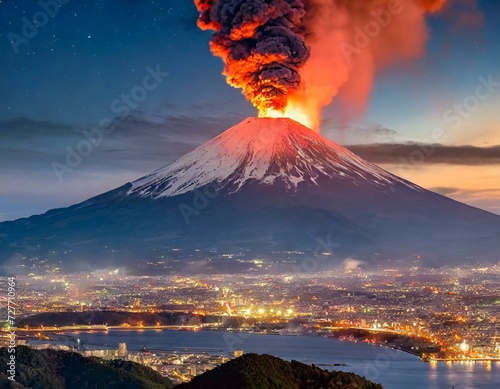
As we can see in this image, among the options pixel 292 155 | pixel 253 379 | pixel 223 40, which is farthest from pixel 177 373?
pixel 292 155

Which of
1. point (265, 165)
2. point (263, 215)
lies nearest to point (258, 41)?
point (263, 215)

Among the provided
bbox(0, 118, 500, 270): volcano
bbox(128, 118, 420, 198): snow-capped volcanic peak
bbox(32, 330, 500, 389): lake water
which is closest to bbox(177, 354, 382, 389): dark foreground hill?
bbox(32, 330, 500, 389): lake water

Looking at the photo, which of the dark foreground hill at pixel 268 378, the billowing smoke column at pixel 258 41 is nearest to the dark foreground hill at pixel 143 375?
the dark foreground hill at pixel 268 378

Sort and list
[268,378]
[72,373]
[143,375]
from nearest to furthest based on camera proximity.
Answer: [268,378] < [72,373] < [143,375]

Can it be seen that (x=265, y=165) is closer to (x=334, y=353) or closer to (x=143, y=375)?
(x=334, y=353)

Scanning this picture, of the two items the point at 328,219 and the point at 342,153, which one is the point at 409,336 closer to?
the point at 328,219
